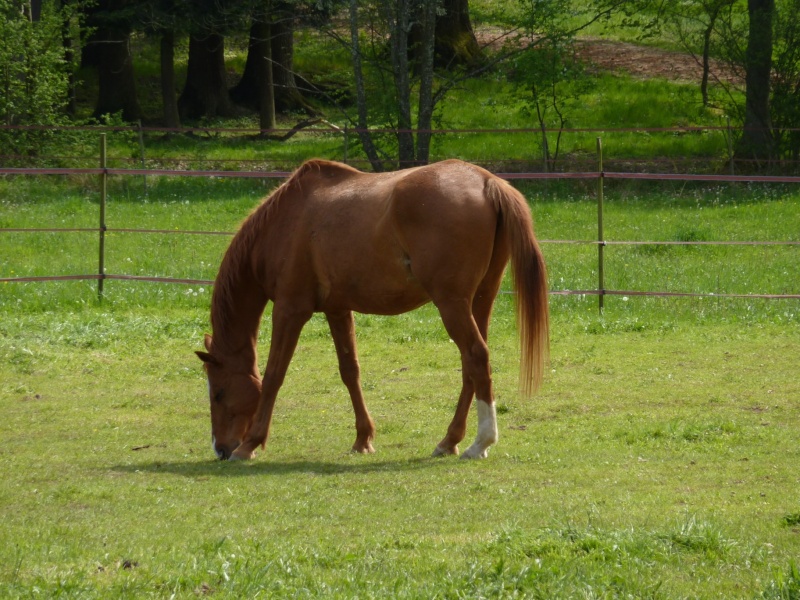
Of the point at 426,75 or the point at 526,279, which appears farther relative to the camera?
the point at 426,75

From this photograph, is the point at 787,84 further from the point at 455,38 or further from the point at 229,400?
the point at 229,400

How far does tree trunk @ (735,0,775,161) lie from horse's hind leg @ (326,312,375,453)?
15056 millimetres

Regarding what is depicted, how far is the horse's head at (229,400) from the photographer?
21.6ft

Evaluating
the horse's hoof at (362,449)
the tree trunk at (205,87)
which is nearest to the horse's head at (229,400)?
the horse's hoof at (362,449)

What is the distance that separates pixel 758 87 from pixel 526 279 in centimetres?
1616

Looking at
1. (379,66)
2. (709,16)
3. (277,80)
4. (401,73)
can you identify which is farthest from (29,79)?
(709,16)

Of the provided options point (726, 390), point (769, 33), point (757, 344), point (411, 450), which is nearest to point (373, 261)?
point (411, 450)

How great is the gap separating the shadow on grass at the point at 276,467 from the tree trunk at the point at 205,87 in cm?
2156

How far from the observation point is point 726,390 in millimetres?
7879

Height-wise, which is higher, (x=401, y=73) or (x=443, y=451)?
(x=401, y=73)

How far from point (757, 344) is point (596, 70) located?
18095mm

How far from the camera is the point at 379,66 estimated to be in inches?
795

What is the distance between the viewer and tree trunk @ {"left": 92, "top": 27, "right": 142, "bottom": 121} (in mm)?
25547

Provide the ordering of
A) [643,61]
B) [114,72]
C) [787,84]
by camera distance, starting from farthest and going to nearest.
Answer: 1. [643,61]
2. [114,72]
3. [787,84]
